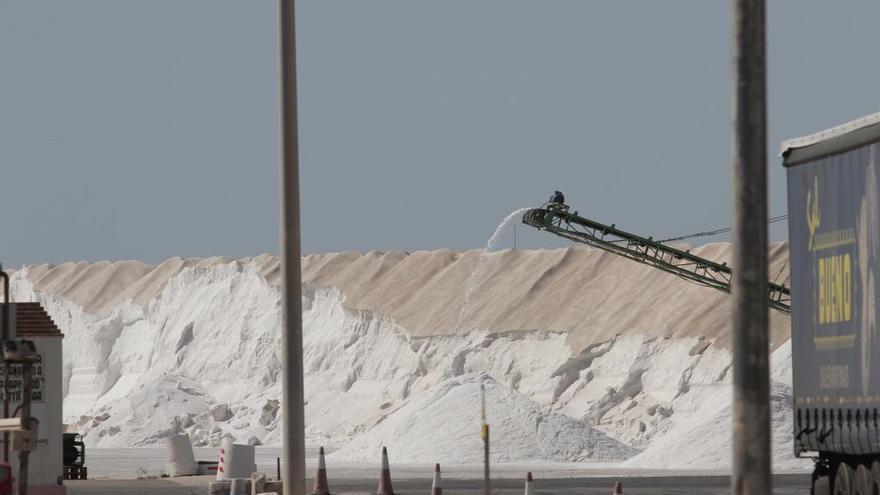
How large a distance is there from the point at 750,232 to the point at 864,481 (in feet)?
27.3

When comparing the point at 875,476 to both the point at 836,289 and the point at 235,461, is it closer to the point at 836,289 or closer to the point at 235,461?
the point at 836,289

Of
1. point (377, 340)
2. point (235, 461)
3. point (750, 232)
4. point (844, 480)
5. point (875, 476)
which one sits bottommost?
point (235, 461)

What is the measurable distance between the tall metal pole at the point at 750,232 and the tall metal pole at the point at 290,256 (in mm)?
11480

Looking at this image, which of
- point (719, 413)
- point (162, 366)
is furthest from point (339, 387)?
point (719, 413)

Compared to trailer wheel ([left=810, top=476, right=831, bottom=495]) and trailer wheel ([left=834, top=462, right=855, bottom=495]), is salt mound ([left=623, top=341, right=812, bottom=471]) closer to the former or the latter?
trailer wheel ([left=810, top=476, right=831, bottom=495])

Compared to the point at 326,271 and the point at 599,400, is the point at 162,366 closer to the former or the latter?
the point at 326,271

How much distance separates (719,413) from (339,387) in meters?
52.6

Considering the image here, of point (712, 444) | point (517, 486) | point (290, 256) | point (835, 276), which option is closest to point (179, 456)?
point (517, 486)

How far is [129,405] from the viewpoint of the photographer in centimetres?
8831

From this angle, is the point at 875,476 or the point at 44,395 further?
the point at 44,395

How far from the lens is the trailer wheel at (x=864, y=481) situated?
20625 millimetres

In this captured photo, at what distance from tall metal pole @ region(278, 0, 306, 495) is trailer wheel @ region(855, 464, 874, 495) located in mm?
6784

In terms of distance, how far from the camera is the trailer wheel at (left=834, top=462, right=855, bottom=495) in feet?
69.9

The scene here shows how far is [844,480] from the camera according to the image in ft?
70.8
